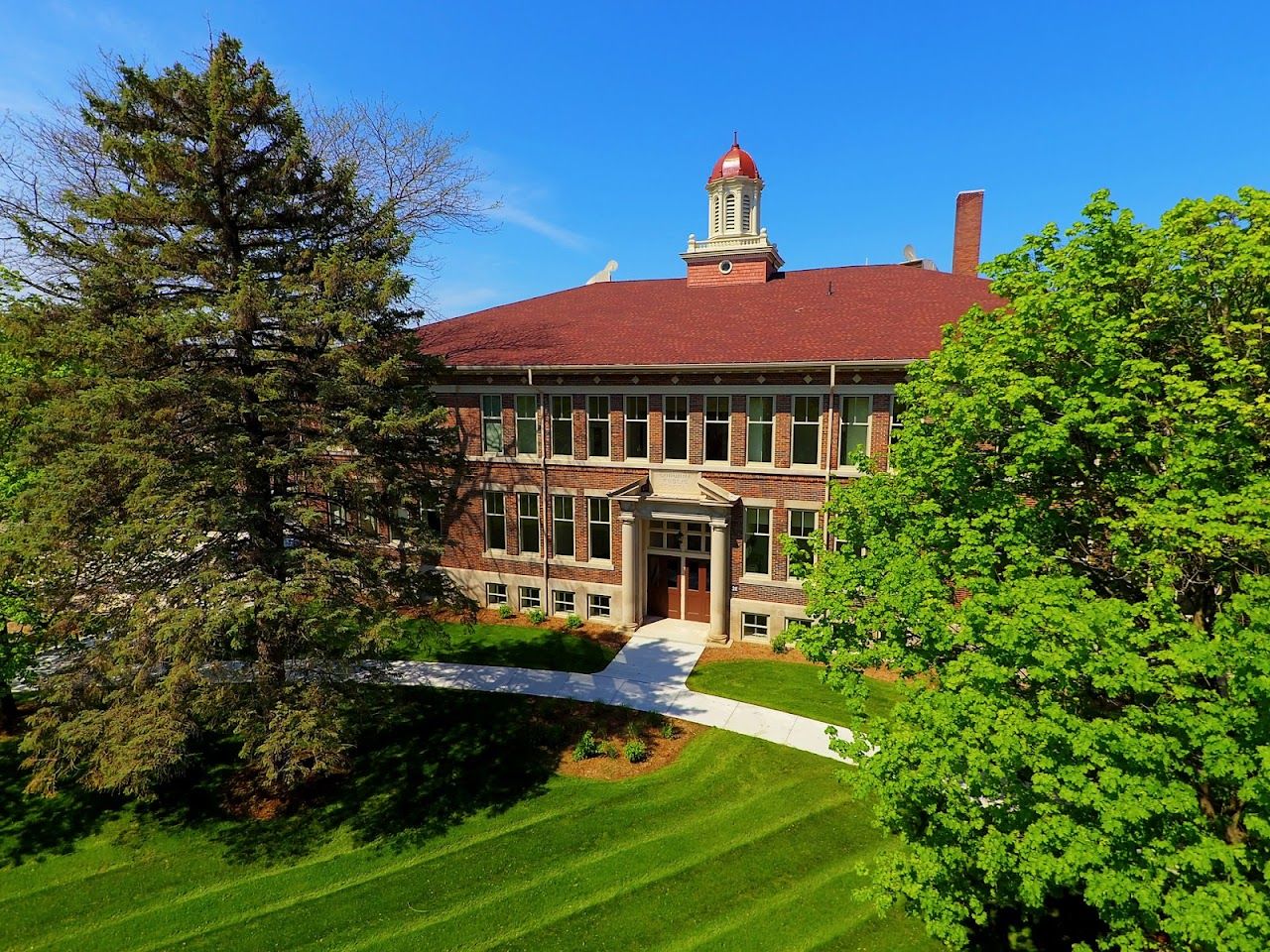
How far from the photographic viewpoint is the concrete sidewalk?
48.8 feet

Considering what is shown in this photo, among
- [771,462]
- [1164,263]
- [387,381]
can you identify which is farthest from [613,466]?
[1164,263]

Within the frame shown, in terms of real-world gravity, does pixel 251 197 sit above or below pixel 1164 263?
above

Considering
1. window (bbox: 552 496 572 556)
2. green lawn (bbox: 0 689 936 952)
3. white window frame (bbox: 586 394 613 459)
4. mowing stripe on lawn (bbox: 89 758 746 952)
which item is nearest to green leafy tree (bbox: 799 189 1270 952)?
green lawn (bbox: 0 689 936 952)

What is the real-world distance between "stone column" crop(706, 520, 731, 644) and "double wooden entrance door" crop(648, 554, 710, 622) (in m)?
Answer: 1.36

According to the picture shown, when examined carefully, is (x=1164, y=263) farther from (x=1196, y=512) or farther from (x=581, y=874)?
(x=581, y=874)

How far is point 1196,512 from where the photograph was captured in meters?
6.24

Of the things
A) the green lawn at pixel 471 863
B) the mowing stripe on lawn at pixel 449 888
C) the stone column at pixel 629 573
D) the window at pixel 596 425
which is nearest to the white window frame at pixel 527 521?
the window at pixel 596 425

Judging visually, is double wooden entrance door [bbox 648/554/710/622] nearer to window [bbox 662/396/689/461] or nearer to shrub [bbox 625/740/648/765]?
window [bbox 662/396/689/461]

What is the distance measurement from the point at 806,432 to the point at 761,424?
139cm

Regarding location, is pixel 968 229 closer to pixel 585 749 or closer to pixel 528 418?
pixel 528 418

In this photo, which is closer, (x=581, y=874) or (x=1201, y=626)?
(x=1201, y=626)

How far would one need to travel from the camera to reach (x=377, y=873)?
10633 mm

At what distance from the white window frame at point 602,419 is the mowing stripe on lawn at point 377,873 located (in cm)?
1104

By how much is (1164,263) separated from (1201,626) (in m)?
4.46
